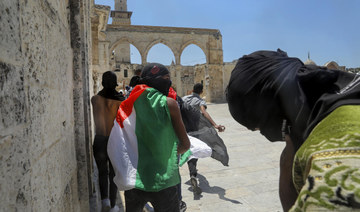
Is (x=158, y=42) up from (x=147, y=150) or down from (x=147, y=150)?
up

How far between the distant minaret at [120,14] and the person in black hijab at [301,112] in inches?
2079

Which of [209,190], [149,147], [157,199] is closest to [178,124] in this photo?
[149,147]

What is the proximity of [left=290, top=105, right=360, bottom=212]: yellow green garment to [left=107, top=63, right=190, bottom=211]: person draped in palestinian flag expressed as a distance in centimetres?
118

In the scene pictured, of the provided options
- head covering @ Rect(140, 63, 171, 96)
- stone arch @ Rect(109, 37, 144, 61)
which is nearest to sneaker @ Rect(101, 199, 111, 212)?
head covering @ Rect(140, 63, 171, 96)

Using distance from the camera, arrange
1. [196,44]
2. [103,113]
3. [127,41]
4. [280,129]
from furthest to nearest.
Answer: [196,44] → [127,41] → [103,113] → [280,129]

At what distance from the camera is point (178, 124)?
6.14ft

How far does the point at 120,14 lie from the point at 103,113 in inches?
2081

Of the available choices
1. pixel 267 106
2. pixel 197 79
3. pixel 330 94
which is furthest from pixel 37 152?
pixel 197 79

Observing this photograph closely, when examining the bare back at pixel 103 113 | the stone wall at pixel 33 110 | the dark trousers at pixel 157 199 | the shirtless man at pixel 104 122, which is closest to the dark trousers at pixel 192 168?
the shirtless man at pixel 104 122

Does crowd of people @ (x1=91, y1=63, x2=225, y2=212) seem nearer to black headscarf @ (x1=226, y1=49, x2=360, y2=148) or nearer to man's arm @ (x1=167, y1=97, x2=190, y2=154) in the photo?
man's arm @ (x1=167, y1=97, x2=190, y2=154)

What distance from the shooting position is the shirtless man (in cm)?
267

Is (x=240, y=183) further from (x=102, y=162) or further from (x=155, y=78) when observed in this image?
(x=155, y=78)

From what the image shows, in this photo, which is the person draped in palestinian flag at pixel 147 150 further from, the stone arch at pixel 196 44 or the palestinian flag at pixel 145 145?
the stone arch at pixel 196 44

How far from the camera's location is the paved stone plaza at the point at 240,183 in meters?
3.15
